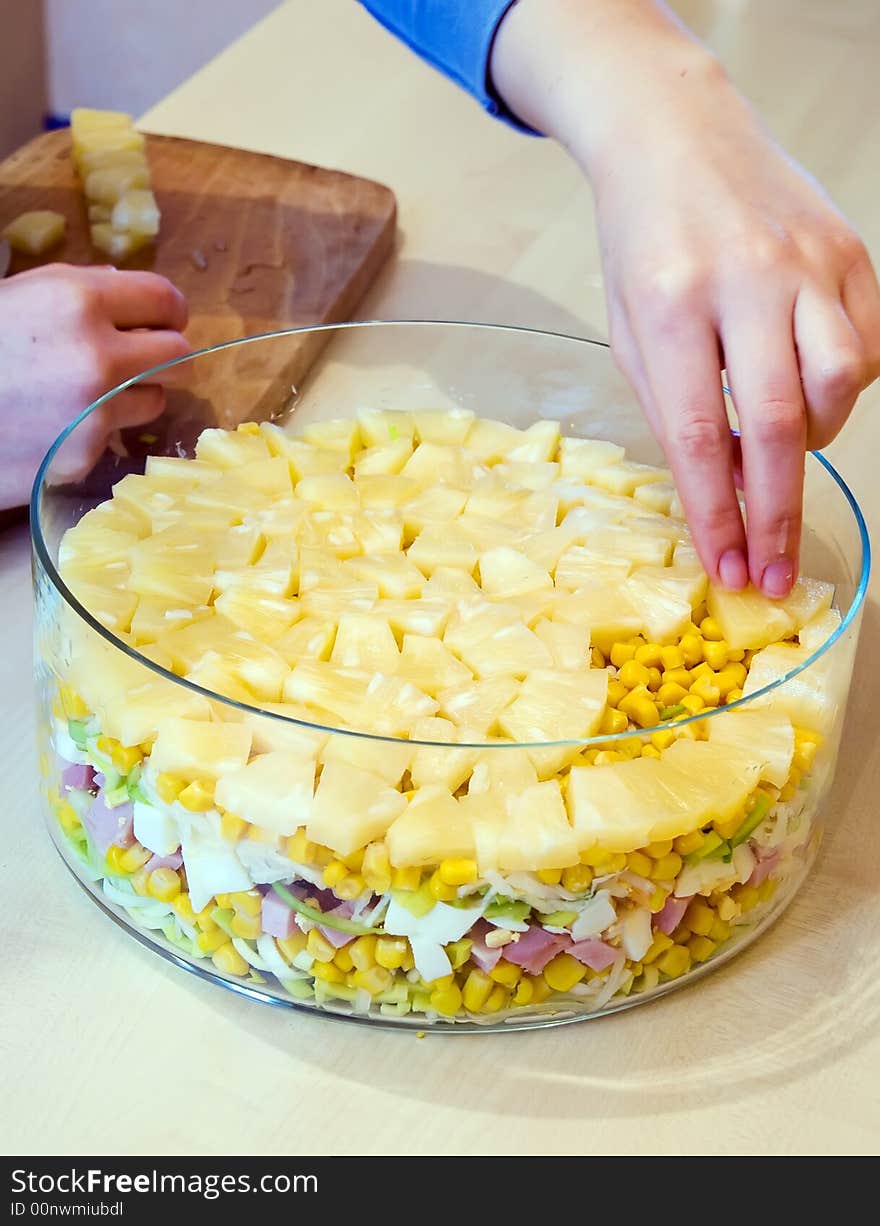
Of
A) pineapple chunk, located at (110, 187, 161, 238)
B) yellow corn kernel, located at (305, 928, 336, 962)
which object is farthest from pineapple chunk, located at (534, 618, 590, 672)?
pineapple chunk, located at (110, 187, 161, 238)

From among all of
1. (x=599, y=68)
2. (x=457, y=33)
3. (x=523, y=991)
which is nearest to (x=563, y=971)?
(x=523, y=991)

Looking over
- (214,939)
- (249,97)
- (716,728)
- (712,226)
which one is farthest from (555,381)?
(249,97)

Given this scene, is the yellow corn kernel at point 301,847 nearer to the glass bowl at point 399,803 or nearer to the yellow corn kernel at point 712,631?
the glass bowl at point 399,803

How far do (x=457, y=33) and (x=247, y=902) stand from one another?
29.9 inches

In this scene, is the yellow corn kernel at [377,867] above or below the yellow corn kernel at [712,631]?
below

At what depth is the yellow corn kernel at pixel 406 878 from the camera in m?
0.63

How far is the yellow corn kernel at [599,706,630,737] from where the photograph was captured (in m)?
0.73

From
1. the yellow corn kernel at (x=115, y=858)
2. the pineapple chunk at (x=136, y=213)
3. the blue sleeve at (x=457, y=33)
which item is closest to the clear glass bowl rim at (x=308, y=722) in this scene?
the yellow corn kernel at (x=115, y=858)

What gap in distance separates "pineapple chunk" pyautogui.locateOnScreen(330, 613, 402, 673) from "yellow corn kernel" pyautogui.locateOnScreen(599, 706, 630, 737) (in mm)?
119

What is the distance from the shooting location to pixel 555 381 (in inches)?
41.7

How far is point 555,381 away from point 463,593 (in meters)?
0.29

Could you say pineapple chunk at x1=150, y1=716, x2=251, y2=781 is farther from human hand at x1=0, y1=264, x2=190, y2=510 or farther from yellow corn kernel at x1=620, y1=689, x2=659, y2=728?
human hand at x1=0, y1=264, x2=190, y2=510

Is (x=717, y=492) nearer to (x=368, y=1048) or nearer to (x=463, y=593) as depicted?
(x=463, y=593)

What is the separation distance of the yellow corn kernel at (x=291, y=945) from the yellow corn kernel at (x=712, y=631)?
12.1 inches
